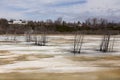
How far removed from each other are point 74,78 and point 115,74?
236 centimetres

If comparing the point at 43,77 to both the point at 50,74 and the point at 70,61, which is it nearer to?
the point at 50,74

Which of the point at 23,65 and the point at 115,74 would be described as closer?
the point at 115,74

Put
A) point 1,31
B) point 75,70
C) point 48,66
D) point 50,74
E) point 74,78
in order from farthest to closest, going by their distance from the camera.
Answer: point 1,31, point 48,66, point 75,70, point 50,74, point 74,78

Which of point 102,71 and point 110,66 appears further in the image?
point 110,66

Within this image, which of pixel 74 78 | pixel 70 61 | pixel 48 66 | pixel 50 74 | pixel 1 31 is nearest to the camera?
pixel 74 78

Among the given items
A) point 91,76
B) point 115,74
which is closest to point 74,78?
point 91,76

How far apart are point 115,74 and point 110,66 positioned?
307cm

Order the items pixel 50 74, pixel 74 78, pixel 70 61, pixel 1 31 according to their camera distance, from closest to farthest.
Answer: pixel 74 78
pixel 50 74
pixel 70 61
pixel 1 31

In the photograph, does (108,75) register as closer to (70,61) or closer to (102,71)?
(102,71)

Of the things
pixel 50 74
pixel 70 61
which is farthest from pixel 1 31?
pixel 50 74

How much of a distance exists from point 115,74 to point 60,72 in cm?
290

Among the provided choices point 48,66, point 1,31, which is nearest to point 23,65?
point 48,66

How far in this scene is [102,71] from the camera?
62.5ft

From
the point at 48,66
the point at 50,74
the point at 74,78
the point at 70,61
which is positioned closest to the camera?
the point at 74,78
